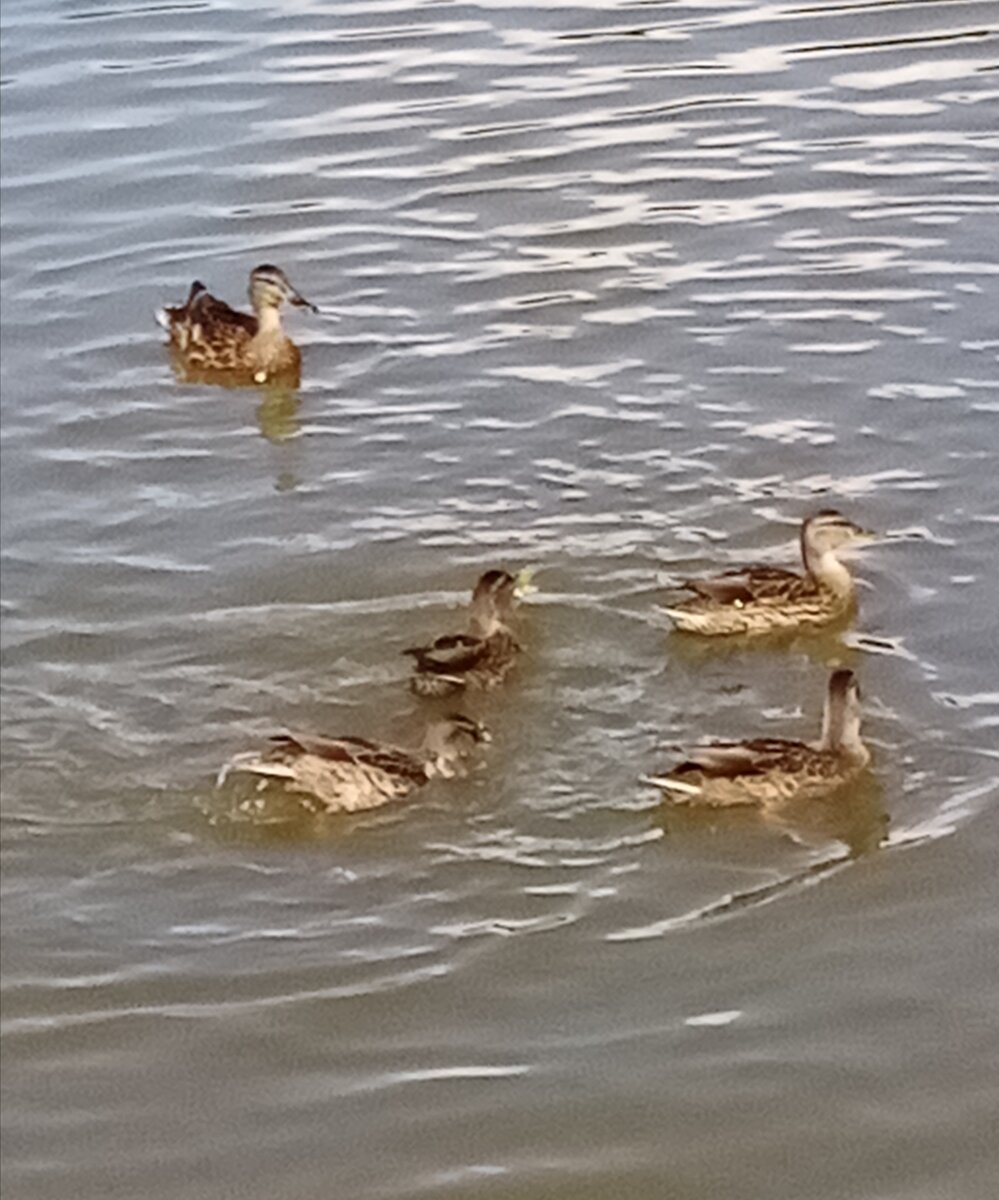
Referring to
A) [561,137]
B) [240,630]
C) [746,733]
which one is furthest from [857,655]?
[561,137]

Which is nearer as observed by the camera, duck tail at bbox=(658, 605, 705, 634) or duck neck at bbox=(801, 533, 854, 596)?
duck tail at bbox=(658, 605, 705, 634)

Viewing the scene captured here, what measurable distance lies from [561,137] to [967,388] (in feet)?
11.0

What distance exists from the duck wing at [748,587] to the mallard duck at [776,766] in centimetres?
73

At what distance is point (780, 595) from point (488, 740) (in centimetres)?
106

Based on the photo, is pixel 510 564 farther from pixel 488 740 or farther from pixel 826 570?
pixel 488 740

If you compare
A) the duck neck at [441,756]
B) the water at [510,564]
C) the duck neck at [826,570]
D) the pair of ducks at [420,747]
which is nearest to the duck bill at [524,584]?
the water at [510,564]

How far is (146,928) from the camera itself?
665 centimetres

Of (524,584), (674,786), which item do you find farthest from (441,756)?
(524,584)

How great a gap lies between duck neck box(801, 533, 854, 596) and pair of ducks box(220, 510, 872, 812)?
15 centimetres

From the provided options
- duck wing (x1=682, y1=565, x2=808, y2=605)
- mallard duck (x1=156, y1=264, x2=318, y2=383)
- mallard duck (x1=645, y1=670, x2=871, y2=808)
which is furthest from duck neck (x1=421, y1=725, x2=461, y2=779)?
mallard duck (x1=156, y1=264, x2=318, y2=383)

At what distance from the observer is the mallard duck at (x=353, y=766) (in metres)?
7.10

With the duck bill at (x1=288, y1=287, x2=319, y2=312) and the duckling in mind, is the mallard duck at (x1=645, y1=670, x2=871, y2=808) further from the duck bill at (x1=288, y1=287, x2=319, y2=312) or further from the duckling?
the duck bill at (x1=288, y1=287, x2=319, y2=312)

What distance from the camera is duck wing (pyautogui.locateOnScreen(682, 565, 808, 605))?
8.01m

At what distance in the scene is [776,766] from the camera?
7160mm
